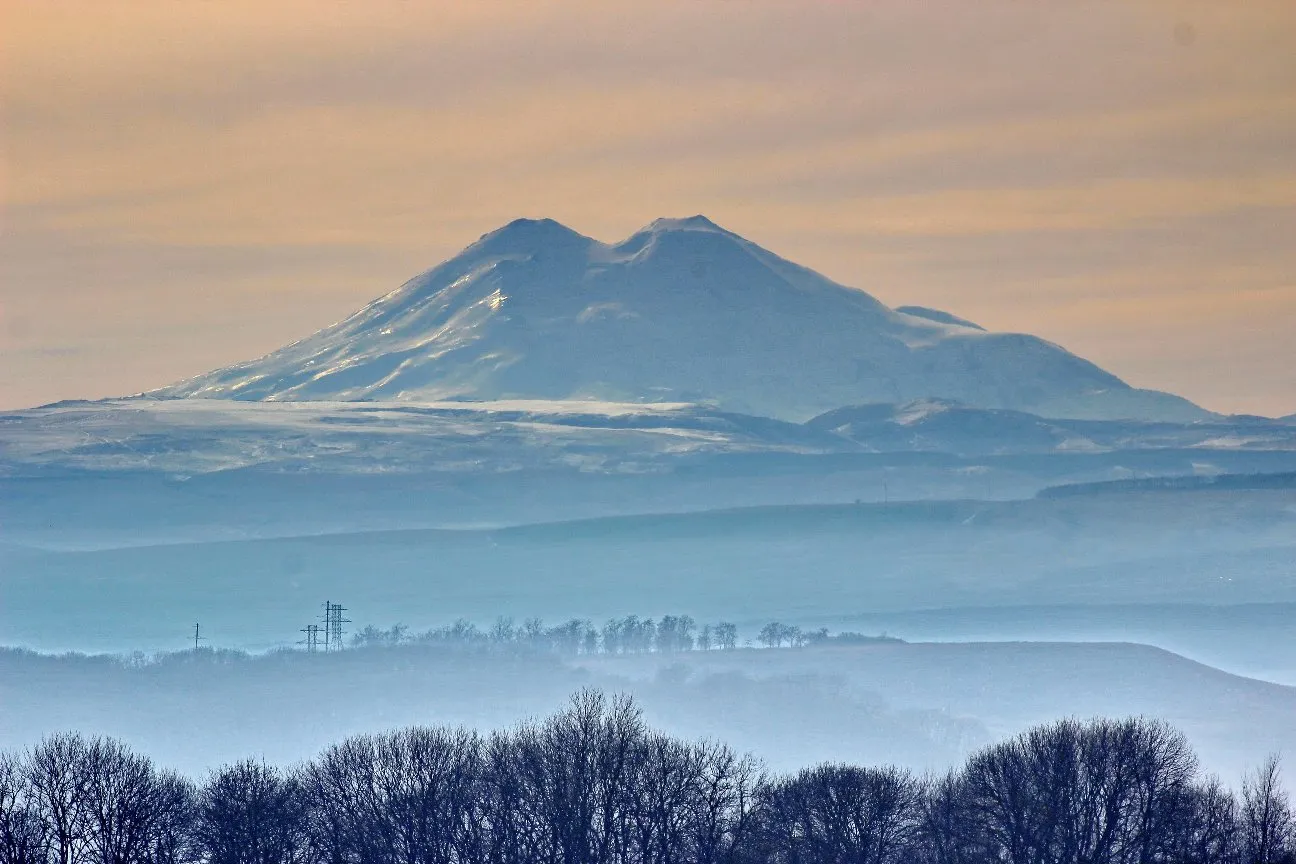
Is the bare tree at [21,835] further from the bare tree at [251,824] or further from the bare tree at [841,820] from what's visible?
the bare tree at [841,820]

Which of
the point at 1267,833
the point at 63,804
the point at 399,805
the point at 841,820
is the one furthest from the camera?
the point at 841,820

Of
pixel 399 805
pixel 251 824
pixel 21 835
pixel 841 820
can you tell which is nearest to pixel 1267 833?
pixel 841 820

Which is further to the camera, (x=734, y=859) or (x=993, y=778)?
(x=993, y=778)

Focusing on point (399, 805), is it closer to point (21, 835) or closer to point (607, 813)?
point (607, 813)

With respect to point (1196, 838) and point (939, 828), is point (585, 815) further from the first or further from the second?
point (1196, 838)

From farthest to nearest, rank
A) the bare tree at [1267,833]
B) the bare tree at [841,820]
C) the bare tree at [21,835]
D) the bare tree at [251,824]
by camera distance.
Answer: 1. the bare tree at [841,820]
2. the bare tree at [1267,833]
3. the bare tree at [251,824]
4. the bare tree at [21,835]

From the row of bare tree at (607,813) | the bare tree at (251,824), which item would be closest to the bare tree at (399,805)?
the row of bare tree at (607,813)

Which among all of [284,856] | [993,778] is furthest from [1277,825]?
[284,856]

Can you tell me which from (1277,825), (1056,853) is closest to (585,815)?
(1056,853)
